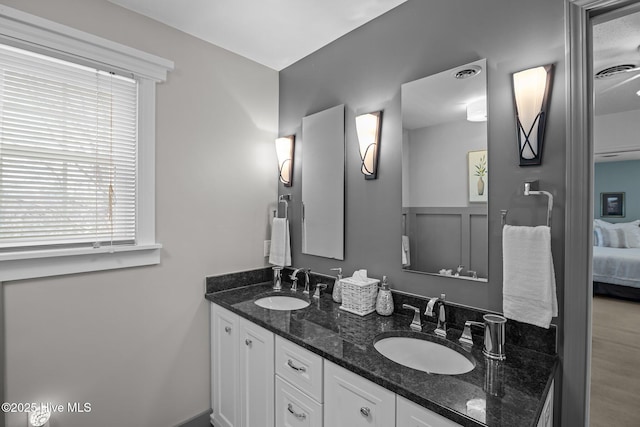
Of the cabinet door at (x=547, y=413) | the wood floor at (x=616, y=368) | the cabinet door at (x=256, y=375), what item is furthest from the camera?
the wood floor at (x=616, y=368)

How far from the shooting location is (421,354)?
4.33ft

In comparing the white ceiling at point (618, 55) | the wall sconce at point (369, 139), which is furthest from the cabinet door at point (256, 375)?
the white ceiling at point (618, 55)

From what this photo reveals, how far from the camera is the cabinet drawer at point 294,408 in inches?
48.6

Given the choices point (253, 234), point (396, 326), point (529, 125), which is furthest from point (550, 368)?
point (253, 234)

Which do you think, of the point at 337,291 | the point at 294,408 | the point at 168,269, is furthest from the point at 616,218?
the point at 168,269

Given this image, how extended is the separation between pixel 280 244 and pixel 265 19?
145 centimetres

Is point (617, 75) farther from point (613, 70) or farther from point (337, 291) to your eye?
point (337, 291)

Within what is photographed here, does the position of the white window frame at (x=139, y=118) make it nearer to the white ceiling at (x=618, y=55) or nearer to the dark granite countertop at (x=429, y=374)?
the dark granite countertop at (x=429, y=374)

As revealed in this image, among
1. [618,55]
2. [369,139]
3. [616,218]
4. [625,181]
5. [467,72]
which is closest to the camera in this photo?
[467,72]

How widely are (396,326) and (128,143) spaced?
1762mm

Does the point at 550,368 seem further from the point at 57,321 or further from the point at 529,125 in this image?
the point at 57,321

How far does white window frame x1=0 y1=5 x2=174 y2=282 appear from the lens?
1.32 meters

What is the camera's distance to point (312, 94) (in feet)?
6.97

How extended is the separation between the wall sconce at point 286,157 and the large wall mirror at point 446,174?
0.94 metres
